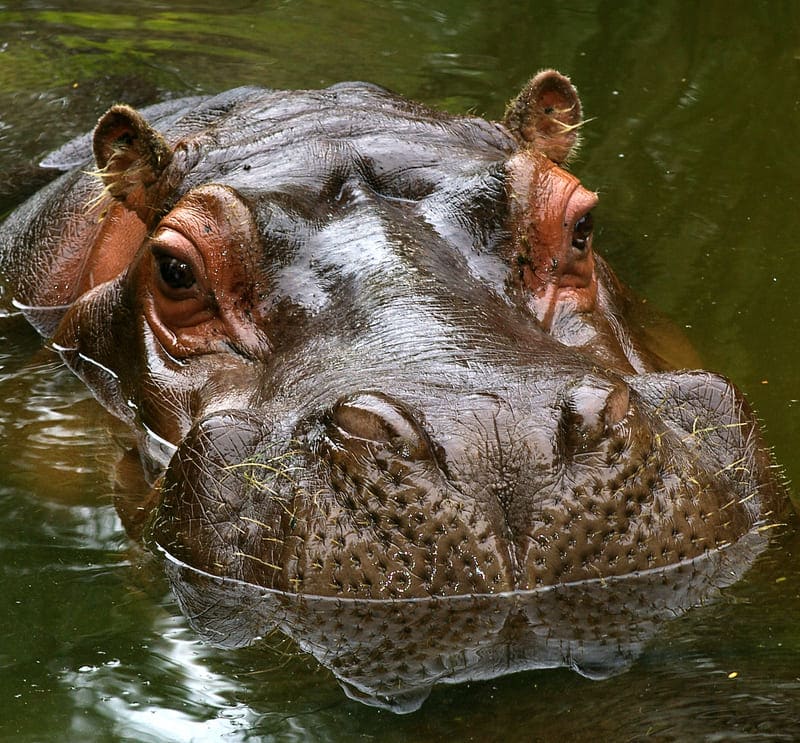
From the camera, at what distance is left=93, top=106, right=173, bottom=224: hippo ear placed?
493 cm

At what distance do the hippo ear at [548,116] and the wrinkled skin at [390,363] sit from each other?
1 centimetres

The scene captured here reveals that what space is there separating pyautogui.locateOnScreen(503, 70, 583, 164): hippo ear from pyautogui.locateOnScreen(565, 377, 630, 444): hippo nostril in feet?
6.88

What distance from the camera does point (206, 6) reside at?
973 cm

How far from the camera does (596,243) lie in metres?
6.76

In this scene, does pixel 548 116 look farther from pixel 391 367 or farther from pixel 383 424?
pixel 383 424

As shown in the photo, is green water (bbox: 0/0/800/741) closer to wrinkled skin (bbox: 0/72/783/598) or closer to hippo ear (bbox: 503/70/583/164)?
wrinkled skin (bbox: 0/72/783/598)

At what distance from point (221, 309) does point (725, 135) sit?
4.65 meters

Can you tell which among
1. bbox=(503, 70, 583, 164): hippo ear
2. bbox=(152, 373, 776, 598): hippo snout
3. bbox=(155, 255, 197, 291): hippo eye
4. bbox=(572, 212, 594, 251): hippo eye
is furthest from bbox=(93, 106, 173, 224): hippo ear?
bbox=(152, 373, 776, 598): hippo snout

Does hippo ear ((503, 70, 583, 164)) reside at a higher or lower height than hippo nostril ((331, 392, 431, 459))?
higher

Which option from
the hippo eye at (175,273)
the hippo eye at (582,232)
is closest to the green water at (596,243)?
the hippo eye at (175,273)

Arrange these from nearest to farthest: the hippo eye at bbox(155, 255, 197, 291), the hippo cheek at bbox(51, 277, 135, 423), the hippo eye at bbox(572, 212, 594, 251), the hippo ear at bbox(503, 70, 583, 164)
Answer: the hippo eye at bbox(155, 255, 197, 291)
the hippo eye at bbox(572, 212, 594, 251)
the hippo cheek at bbox(51, 277, 135, 423)
the hippo ear at bbox(503, 70, 583, 164)

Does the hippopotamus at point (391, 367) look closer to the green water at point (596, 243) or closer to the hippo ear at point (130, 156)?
the hippo ear at point (130, 156)

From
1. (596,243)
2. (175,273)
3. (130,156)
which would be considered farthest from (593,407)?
(596,243)

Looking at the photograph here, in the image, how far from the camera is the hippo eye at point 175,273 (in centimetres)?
432
